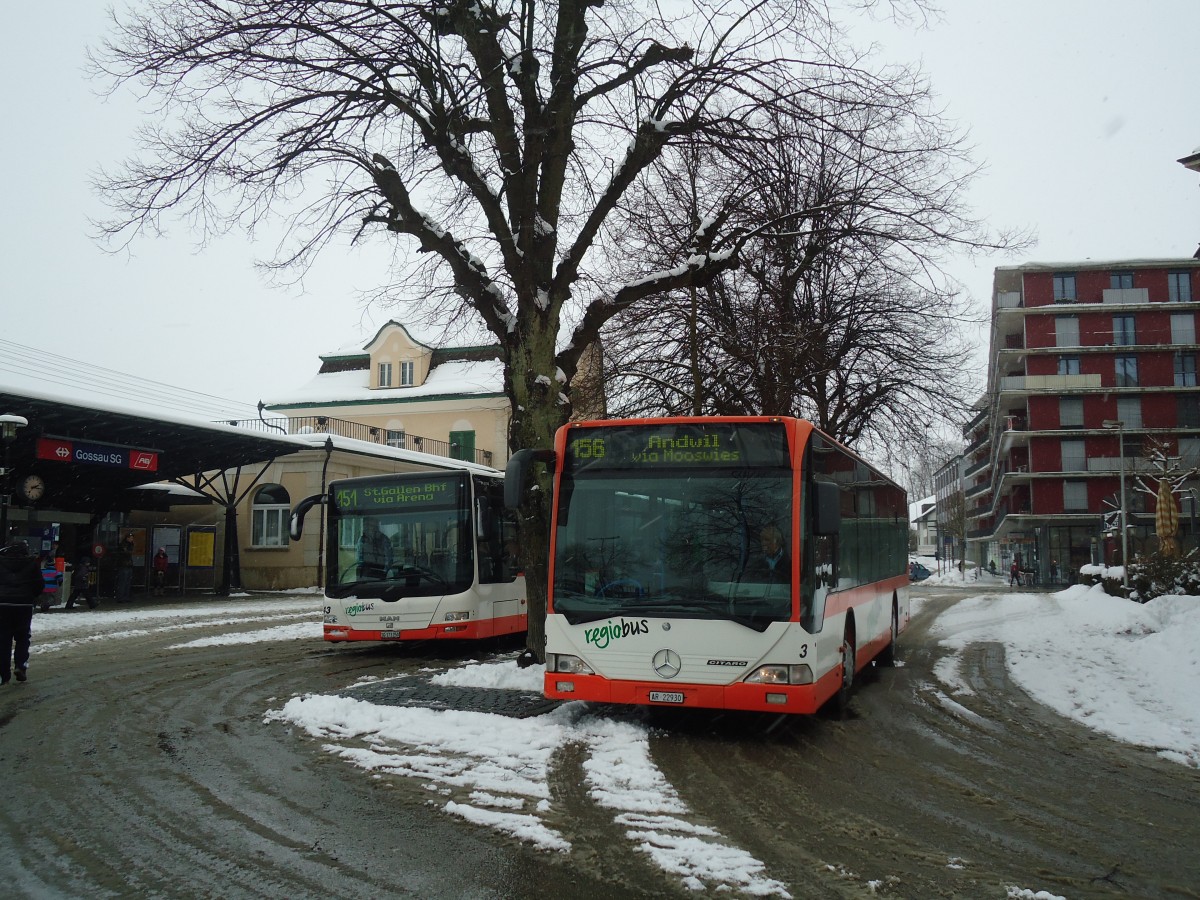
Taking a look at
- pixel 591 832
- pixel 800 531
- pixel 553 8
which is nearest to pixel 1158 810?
pixel 800 531

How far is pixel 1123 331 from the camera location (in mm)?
61719

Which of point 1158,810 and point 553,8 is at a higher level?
point 553,8

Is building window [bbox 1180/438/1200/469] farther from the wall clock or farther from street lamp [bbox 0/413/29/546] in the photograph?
street lamp [bbox 0/413/29/546]

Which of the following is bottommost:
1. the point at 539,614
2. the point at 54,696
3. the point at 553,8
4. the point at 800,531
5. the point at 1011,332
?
the point at 54,696

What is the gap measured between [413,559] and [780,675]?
776 cm

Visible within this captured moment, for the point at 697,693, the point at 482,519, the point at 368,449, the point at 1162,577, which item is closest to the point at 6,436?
the point at 482,519

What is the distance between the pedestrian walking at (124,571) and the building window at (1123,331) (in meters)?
58.8

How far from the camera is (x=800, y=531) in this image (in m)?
7.80

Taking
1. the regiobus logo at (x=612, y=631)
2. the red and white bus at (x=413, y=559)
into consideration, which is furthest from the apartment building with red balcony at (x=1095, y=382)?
the regiobus logo at (x=612, y=631)

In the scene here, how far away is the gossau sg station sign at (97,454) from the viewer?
76.4ft

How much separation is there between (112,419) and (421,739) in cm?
1897

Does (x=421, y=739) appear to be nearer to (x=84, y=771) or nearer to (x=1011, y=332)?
(x=84, y=771)

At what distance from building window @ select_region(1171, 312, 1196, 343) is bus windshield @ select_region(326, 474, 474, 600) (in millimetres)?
61863

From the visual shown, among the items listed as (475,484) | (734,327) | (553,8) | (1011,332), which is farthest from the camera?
(1011,332)
